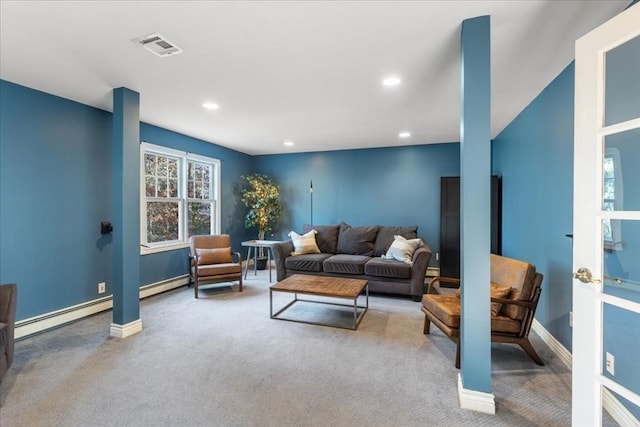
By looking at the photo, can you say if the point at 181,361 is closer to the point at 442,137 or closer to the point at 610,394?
the point at 610,394

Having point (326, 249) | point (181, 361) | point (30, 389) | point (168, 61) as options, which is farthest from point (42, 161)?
point (326, 249)

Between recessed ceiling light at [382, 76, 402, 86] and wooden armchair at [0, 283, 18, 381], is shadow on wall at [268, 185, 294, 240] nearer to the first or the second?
recessed ceiling light at [382, 76, 402, 86]

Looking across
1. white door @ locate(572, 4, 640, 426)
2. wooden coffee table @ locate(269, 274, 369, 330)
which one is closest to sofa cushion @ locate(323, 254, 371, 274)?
wooden coffee table @ locate(269, 274, 369, 330)

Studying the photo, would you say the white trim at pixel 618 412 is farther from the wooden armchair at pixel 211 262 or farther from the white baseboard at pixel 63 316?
the white baseboard at pixel 63 316

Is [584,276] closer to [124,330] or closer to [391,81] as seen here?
[391,81]

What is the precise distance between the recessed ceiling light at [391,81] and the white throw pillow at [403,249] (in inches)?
90.7

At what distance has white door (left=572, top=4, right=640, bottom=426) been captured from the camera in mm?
1278

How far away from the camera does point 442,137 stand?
4.75m

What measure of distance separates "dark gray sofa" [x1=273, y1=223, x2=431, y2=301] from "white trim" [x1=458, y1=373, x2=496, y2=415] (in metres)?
2.07

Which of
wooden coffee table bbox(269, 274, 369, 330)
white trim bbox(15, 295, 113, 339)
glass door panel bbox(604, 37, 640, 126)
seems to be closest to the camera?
glass door panel bbox(604, 37, 640, 126)

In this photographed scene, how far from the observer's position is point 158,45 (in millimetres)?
2088

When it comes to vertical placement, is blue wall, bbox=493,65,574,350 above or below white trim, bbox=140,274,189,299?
above

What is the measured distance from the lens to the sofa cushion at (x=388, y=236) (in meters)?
4.70

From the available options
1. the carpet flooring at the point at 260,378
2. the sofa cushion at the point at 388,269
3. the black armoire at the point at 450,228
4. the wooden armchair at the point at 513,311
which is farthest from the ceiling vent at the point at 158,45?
the black armoire at the point at 450,228
